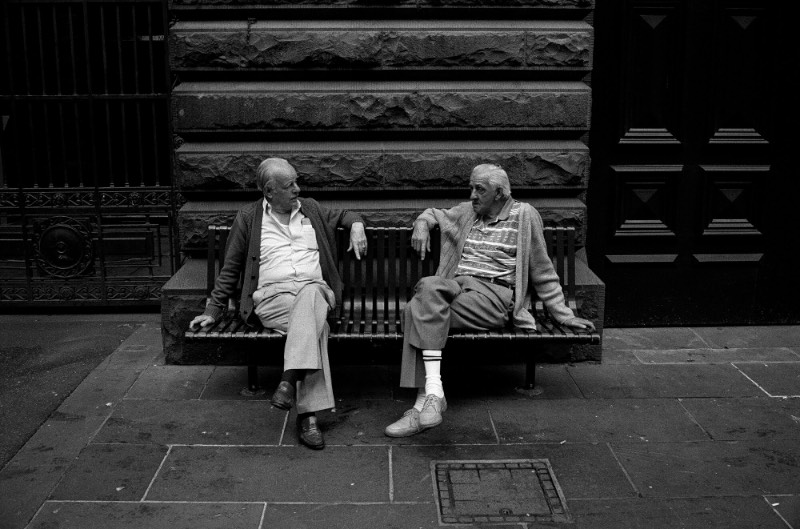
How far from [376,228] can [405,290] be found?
0.44 m

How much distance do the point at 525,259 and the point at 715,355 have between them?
177 cm

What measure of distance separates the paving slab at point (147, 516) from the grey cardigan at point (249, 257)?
1428 mm

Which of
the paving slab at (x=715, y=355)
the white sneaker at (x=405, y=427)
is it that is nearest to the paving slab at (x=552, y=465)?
the white sneaker at (x=405, y=427)

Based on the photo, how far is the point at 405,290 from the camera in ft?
18.5

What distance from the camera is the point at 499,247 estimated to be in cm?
525

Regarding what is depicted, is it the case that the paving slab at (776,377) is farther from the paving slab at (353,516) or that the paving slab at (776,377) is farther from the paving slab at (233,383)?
the paving slab at (233,383)

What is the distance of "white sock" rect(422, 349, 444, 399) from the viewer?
15.8ft

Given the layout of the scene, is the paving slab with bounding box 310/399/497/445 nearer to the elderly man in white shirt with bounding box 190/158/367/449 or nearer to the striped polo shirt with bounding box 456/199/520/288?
the elderly man in white shirt with bounding box 190/158/367/449

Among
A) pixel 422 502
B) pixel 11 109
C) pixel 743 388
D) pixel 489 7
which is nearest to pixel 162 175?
pixel 11 109

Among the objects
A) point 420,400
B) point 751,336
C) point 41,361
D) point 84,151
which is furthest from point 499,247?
point 84,151

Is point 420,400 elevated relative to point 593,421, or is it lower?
elevated

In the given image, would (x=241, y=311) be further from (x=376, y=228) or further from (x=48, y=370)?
(x=48, y=370)

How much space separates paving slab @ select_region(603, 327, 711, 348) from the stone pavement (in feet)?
1.07

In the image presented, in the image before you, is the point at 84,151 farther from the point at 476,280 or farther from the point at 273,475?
the point at 273,475
